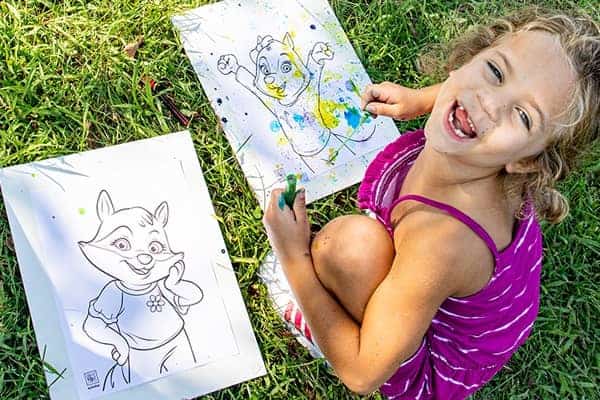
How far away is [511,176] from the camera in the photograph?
1194mm

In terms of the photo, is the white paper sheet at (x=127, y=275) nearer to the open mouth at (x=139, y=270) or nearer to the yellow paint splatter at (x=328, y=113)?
the open mouth at (x=139, y=270)

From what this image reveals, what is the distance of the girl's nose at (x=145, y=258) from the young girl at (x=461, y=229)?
0.27 m

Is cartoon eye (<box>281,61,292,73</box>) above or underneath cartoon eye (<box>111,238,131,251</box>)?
above

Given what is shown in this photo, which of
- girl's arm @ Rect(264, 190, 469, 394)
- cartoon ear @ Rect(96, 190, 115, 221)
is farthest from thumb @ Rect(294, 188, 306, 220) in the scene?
cartoon ear @ Rect(96, 190, 115, 221)

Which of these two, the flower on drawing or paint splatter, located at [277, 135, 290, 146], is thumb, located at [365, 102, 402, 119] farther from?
the flower on drawing

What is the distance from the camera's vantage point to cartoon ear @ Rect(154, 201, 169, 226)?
148 cm

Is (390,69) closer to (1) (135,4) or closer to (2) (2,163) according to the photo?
(1) (135,4)

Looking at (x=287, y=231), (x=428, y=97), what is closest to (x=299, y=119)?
(x=428, y=97)

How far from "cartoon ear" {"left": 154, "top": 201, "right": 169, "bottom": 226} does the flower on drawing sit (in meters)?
0.15

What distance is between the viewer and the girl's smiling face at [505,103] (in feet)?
3.56

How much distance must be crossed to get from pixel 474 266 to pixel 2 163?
0.90 metres

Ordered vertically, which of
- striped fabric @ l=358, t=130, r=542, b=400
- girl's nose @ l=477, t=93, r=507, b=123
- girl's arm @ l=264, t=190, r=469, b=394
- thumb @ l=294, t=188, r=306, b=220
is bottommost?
striped fabric @ l=358, t=130, r=542, b=400

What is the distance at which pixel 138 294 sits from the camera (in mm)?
1415

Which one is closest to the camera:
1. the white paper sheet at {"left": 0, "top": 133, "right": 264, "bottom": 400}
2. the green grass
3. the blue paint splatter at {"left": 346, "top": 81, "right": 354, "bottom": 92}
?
the white paper sheet at {"left": 0, "top": 133, "right": 264, "bottom": 400}
